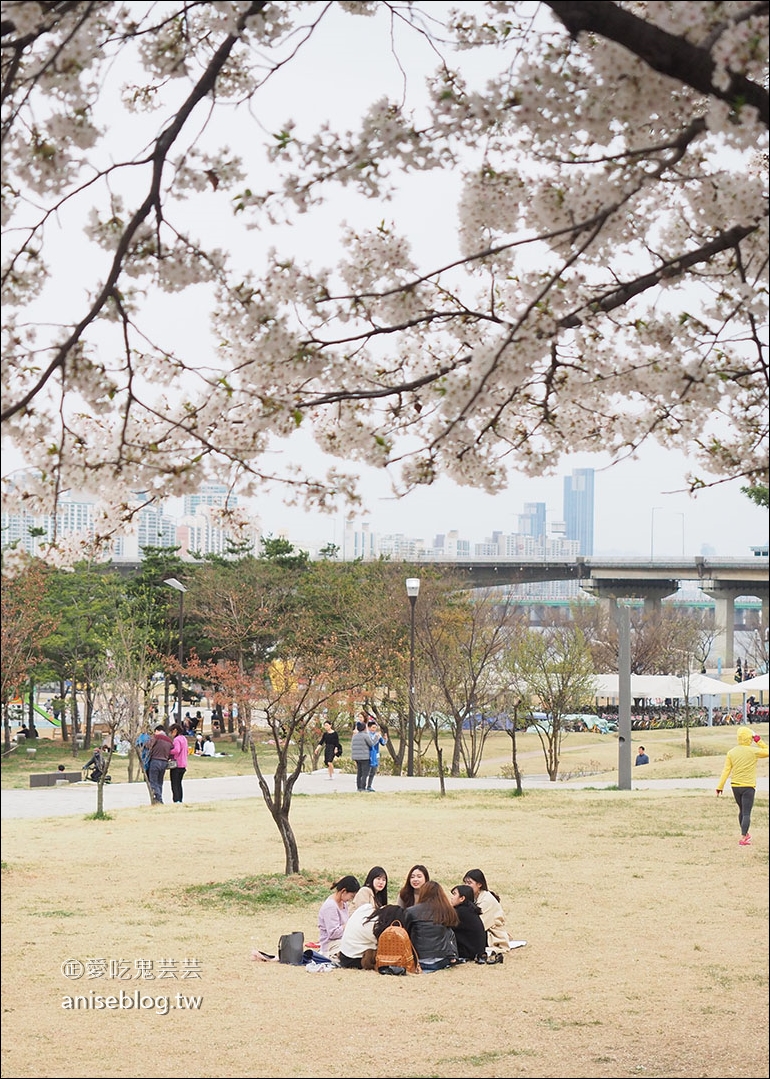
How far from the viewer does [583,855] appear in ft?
23.6

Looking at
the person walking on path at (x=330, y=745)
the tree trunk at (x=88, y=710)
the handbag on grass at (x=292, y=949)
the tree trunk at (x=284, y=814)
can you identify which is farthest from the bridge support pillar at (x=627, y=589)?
the handbag on grass at (x=292, y=949)

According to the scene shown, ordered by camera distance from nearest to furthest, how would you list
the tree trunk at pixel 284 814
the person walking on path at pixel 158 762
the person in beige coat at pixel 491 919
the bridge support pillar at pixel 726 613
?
the person in beige coat at pixel 491 919 < the tree trunk at pixel 284 814 < the person walking on path at pixel 158 762 < the bridge support pillar at pixel 726 613

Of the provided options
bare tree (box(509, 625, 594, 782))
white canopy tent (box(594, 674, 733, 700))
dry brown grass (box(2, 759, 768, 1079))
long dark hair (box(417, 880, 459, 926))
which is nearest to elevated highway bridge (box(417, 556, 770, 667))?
white canopy tent (box(594, 674, 733, 700))

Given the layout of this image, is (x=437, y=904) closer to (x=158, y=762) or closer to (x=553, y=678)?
(x=158, y=762)

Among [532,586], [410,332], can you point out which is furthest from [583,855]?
[532,586]

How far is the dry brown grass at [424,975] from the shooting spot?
12.3 ft

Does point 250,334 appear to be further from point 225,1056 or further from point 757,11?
point 225,1056

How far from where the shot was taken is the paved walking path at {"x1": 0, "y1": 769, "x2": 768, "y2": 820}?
10391mm

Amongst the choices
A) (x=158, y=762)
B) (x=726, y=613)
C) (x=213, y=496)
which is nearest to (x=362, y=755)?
(x=158, y=762)

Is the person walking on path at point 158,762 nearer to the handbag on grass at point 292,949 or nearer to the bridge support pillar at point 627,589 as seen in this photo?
the handbag on grass at point 292,949

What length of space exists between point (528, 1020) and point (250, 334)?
2.83 m

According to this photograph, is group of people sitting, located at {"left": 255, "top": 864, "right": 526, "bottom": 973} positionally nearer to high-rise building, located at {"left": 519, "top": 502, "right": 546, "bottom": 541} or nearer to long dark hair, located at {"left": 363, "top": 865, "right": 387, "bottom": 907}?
long dark hair, located at {"left": 363, "top": 865, "right": 387, "bottom": 907}

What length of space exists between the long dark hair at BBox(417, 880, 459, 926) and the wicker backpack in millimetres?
129

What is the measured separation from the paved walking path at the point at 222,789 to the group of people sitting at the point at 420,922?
505cm
